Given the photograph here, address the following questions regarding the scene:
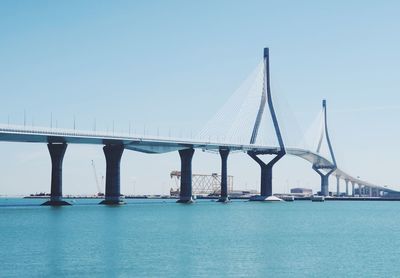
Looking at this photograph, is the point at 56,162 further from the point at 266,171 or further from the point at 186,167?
the point at 266,171

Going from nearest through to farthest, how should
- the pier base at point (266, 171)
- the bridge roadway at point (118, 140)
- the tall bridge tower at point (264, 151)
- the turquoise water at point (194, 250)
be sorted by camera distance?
the turquoise water at point (194, 250), the bridge roadway at point (118, 140), the tall bridge tower at point (264, 151), the pier base at point (266, 171)

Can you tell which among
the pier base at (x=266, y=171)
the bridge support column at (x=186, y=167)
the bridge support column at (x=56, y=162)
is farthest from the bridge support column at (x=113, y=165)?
the pier base at (x=266, y=171)

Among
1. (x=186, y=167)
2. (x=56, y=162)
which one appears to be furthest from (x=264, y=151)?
(x=56, y=162)

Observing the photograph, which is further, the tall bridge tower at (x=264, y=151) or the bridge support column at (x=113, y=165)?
the tall bridge tower at (x=264, y=151)

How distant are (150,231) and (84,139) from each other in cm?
4691

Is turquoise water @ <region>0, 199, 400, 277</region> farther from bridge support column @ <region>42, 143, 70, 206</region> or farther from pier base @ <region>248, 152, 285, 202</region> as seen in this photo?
pier base @ <region>248, 152, 285, 202</region>

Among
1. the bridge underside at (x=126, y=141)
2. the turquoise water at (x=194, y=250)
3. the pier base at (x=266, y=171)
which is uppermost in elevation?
the bridge underside at (x=126, y=141)

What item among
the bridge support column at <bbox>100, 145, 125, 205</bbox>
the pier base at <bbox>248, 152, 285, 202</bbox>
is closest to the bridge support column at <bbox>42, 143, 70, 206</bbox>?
the bridge support column at <bbox>100, 145, 125, 205</bbox>

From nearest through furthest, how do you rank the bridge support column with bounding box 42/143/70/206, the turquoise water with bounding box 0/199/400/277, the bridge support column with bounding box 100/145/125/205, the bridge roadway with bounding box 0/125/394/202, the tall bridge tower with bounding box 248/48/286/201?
the turquoise water with bounding box 0/199/400/277 → the bridge roadway with bounding box 0/125/394/202 → the bridge support column with bounding box 42/143/70/206 → the bridge support column with bounding box 100/145/125/205 → the tall bridge tower with bounding box 248/48/286/201

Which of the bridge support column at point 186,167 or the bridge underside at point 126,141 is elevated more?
the bridge underside at point 126,141

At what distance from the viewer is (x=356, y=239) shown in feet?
192

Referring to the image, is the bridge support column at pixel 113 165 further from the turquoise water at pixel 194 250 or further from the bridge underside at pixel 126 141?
the turquoise water at pixel 194 250

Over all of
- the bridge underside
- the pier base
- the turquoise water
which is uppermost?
the bridge underside

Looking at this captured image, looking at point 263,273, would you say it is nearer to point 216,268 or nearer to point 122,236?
point 216,268
